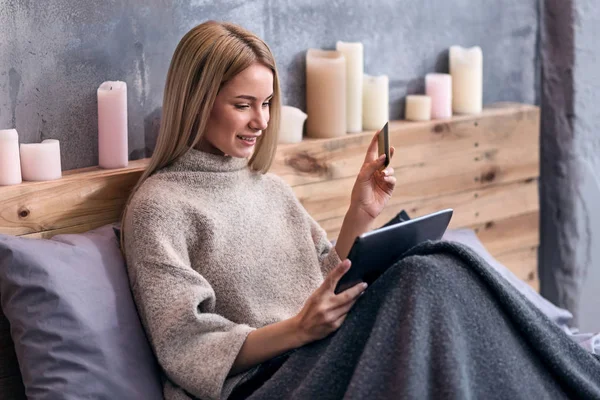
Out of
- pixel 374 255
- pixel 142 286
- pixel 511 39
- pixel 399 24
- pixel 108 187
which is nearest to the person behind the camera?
pixel 374 255

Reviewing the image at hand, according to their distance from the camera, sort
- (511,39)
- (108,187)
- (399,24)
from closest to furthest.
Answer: (108,187) < (399,24) < (511,39)

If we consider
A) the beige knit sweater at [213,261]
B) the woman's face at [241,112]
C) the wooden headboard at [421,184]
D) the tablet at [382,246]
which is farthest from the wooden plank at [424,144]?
the tablet at [382,246]

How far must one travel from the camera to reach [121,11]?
2051mm

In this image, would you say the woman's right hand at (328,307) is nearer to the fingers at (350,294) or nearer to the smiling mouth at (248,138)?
the fingers at (350,294)

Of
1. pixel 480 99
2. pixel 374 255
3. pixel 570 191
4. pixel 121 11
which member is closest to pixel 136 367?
pixel 374 255

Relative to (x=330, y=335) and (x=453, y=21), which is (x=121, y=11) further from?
(x=453, y=21)

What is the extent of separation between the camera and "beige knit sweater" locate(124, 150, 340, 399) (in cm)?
173

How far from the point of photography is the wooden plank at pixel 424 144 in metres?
2.32

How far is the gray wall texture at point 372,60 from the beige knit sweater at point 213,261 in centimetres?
29

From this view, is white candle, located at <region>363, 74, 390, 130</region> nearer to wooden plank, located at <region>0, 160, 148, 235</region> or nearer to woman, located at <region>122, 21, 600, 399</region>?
woman, located at <region>122, 21, 600, 399</region>

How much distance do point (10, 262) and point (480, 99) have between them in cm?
154

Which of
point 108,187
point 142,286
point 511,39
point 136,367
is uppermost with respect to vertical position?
point 511,39

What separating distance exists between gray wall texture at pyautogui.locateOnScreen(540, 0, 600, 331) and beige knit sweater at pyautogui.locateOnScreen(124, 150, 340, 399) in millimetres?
1123

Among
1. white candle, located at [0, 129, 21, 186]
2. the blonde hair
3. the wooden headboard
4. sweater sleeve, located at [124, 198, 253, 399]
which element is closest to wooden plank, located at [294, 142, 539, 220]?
the wooden headboard
